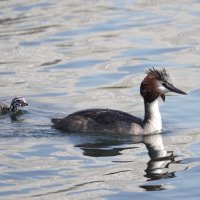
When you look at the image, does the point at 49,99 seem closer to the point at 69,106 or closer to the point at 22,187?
the point at 69,106

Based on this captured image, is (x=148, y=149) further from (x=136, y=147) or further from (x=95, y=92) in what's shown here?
(x=95, y=92)

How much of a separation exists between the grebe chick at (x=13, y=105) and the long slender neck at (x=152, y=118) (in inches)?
99.1

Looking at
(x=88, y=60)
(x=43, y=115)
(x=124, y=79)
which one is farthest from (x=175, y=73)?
(x=43, y=115)

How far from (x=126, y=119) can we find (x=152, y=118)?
1.60 ft

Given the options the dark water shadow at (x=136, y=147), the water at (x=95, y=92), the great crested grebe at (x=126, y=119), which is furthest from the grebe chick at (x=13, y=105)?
the dark water shadow at (x=136, y=147)

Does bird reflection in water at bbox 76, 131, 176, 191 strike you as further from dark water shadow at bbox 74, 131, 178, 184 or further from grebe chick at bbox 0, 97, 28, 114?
grebe chick at bbox 0, 97, 28, 114

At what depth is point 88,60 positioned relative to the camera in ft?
73.8

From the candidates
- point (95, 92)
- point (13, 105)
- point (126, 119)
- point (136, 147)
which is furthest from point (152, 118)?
point (13, 105)

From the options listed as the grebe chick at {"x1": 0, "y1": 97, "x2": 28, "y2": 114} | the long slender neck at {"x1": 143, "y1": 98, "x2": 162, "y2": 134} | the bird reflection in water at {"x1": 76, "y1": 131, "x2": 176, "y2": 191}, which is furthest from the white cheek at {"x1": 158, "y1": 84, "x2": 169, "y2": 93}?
the grebe chick at {"x1": 0, "y1": 97, "x2": 28, "y2": 114}

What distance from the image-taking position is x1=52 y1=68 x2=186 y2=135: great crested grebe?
54.1 feet

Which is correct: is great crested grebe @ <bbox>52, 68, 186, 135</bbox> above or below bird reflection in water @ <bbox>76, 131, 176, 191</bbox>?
above

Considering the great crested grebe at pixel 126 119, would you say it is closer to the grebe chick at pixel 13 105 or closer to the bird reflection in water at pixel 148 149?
the bird reflection in water at pixel 148 149

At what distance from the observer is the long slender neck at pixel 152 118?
54.5 ft

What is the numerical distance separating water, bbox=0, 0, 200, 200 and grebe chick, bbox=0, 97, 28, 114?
0.79 ft
